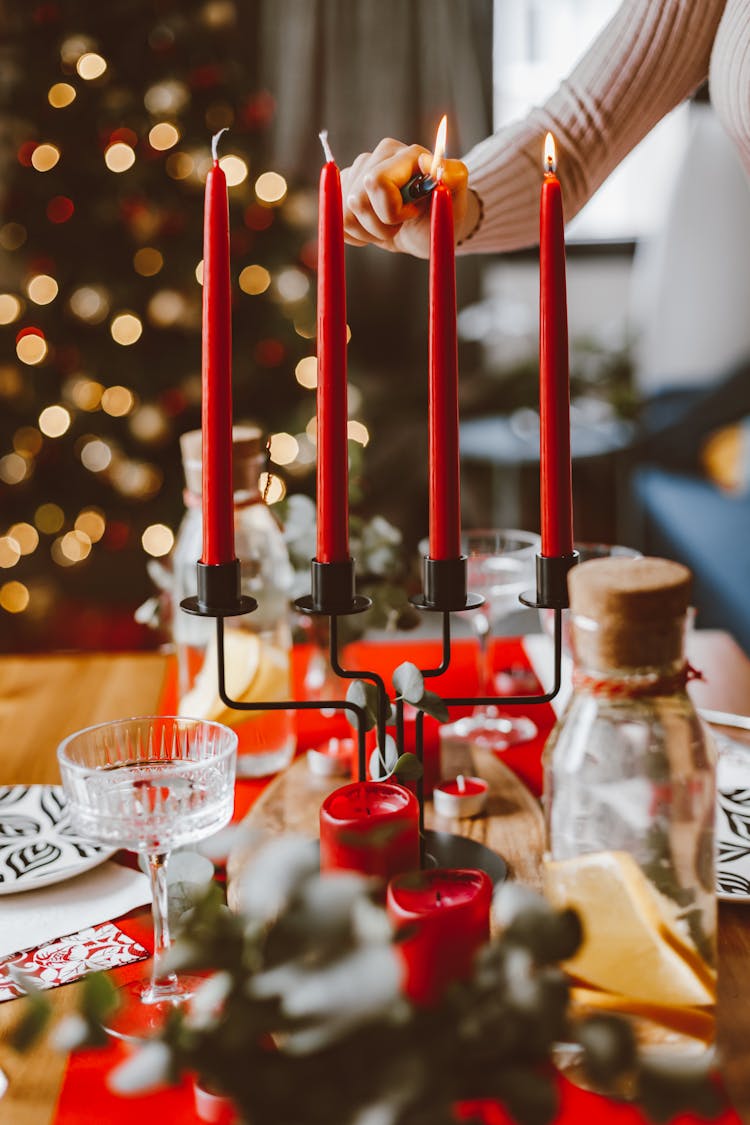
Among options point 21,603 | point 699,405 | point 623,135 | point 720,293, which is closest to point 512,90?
point 720,293

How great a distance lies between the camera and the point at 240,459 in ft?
3.85

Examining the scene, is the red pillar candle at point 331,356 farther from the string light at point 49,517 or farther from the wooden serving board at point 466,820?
the string light at point 49,517

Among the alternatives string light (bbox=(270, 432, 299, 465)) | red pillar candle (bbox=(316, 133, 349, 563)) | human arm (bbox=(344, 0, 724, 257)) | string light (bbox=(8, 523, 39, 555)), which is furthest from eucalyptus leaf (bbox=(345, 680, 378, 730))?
string light (bbox=(8, 523, 39, 555))

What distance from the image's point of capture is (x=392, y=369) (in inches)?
169

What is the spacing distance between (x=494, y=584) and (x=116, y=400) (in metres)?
2.13

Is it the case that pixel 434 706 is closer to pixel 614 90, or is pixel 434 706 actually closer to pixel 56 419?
pixel 614 90

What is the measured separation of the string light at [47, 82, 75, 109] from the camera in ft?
10.3

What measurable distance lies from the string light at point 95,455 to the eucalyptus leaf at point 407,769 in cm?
266

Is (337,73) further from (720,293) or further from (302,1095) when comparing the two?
(302,1095)

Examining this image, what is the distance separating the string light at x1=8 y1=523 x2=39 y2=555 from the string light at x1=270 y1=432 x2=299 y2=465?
0.71m

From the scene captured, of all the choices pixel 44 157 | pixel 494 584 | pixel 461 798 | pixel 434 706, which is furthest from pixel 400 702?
pixel 44 157

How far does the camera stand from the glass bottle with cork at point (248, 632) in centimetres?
115

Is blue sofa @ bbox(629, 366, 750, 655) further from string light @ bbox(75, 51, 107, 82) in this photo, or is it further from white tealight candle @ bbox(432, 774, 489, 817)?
string light @ bbox(75, 51, 107, 82)

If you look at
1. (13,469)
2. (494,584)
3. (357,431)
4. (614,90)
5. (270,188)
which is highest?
(270,188)
